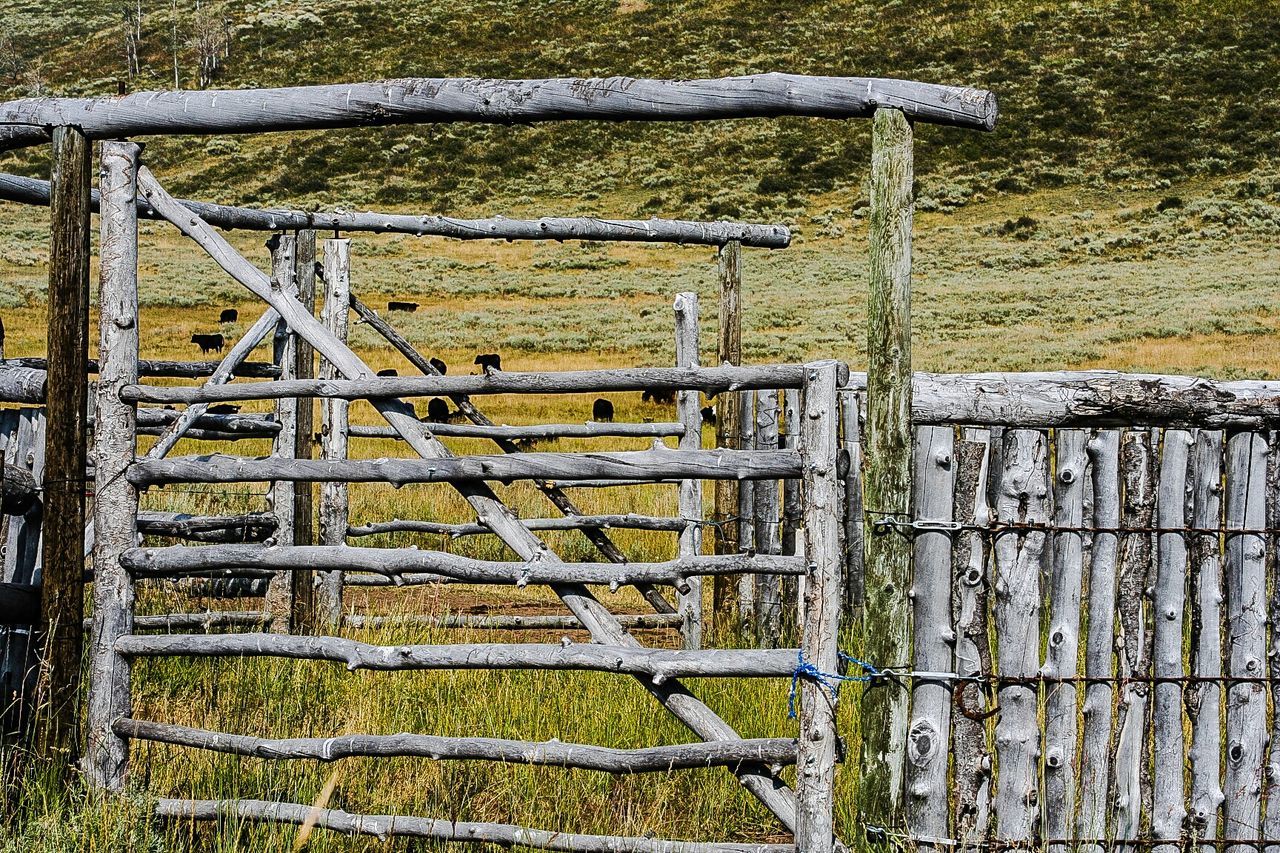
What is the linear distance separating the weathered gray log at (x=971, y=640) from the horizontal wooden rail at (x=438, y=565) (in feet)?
2.04

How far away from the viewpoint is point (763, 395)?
23.3 feet

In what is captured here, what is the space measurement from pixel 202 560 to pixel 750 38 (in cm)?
7078

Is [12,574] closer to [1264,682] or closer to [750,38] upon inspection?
[1264,682]

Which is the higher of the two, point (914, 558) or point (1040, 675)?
point (914, 558)

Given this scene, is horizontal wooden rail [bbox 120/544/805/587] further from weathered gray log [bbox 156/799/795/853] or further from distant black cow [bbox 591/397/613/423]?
distant black cow [bbox 591/397/613/423]

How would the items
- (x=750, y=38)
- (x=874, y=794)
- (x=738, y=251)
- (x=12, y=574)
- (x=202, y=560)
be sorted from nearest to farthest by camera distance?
(x=874, y=794) → (x=202, y=560) → (x=12, y=574) → (x=738, y=251) → (x=750, y=38)

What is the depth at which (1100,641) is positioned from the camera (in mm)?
4031

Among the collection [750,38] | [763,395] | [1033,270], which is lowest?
[763,395]

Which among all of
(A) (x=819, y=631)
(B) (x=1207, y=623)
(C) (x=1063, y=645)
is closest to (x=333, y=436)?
(A) (x=819, y=631)

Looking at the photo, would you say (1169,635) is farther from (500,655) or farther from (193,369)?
(193,369)

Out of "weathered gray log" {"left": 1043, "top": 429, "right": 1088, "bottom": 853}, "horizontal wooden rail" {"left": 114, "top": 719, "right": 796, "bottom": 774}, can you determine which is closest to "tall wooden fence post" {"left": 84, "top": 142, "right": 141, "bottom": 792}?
"horizontal wooden rail" {"left": 114, "top": 719, "right": 796, "bottom": 774}

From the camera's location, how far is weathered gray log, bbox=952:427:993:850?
3918 millimetres

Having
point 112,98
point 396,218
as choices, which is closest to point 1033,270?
point 396,218

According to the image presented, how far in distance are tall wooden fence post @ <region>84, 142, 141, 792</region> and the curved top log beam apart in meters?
0.20
